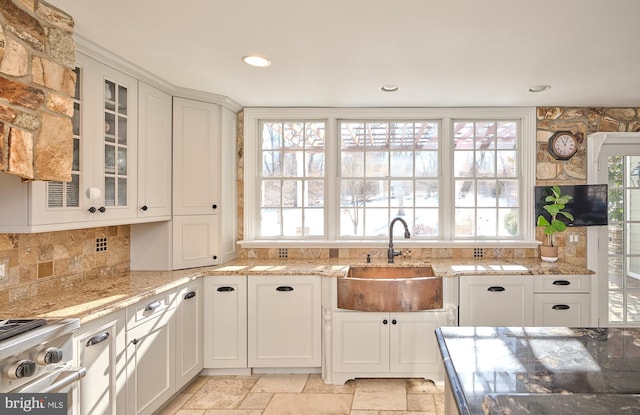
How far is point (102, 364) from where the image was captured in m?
2.07

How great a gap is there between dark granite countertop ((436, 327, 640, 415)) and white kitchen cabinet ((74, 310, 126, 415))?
5.81 feet

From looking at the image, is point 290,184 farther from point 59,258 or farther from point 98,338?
point 98,338

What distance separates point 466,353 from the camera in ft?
4.54

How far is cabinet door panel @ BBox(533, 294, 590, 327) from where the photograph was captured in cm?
314

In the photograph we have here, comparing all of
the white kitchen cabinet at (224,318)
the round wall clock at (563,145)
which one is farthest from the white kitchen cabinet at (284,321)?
the round wall clock at (563,145)

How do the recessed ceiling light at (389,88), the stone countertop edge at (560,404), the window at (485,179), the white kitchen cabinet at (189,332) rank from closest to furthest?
1. the stone countertop edge at (560,404)
2. the white kitchen cabinet at (189,332)
3. the recessed ceiling light at (389,88)
4. the window at (485,179)

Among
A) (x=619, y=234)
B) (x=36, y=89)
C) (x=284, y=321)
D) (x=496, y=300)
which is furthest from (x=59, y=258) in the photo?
(x=619, y=234)

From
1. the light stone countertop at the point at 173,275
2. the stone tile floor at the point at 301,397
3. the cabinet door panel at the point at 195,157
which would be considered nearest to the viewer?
the light stone countertop at the point at 173,275

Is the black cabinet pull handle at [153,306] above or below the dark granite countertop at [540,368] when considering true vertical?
below

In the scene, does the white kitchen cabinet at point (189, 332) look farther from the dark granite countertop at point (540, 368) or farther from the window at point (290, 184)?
the dark granite countertop at point (540, 368)

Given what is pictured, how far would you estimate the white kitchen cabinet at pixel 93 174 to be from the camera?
197 cm

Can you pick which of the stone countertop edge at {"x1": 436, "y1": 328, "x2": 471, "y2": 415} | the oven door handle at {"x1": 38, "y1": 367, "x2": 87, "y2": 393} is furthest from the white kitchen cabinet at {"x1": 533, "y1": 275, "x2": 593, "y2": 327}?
the oven door handle at {"x1": 38, "y1": 367, "x2": 87, "y2": 393}

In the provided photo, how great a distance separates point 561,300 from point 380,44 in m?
2.59

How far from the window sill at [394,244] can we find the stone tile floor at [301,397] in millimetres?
1204
